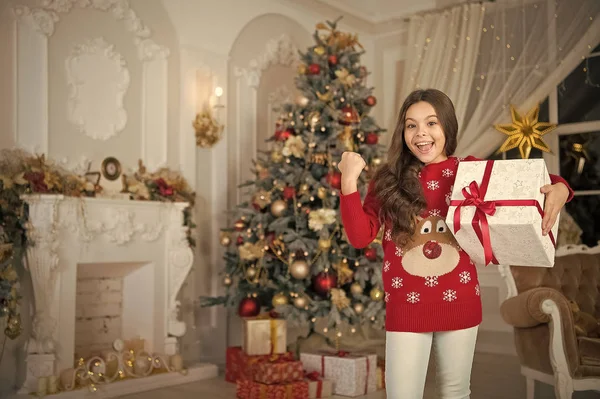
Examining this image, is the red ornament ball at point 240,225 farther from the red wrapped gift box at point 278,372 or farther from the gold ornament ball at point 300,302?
the red wrapped gift box at point 278,372

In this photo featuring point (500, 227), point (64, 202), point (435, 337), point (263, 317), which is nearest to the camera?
point (500, 227)

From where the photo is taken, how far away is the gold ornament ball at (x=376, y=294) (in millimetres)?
5195

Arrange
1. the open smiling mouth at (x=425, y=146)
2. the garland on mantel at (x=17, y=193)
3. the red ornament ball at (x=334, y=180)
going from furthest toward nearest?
the red ornament ball at (x=334, y=180) < the garland on mantel at (x=17, y=193) < the open smiling mouth at (x=425, y=146)

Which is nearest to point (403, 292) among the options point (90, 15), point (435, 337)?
point (435, 337)

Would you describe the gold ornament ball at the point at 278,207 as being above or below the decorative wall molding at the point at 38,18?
below

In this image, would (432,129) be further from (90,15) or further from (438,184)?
(90,15)

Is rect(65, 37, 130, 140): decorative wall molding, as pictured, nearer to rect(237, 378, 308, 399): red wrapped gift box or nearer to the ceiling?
rect(237, 378, 308, 399): red wrapped gift box

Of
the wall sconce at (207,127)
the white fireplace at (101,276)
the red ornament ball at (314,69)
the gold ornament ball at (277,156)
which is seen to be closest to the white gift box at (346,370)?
the white fireplace at (101,276)

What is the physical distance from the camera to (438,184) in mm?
2281

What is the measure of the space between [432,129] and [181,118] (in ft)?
13.1

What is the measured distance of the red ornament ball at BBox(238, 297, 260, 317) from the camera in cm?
542

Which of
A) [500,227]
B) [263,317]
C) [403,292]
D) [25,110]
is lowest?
[263,317]

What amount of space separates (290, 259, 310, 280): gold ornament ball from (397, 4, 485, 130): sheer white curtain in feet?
8.38

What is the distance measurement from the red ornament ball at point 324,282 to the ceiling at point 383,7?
10.7ft
